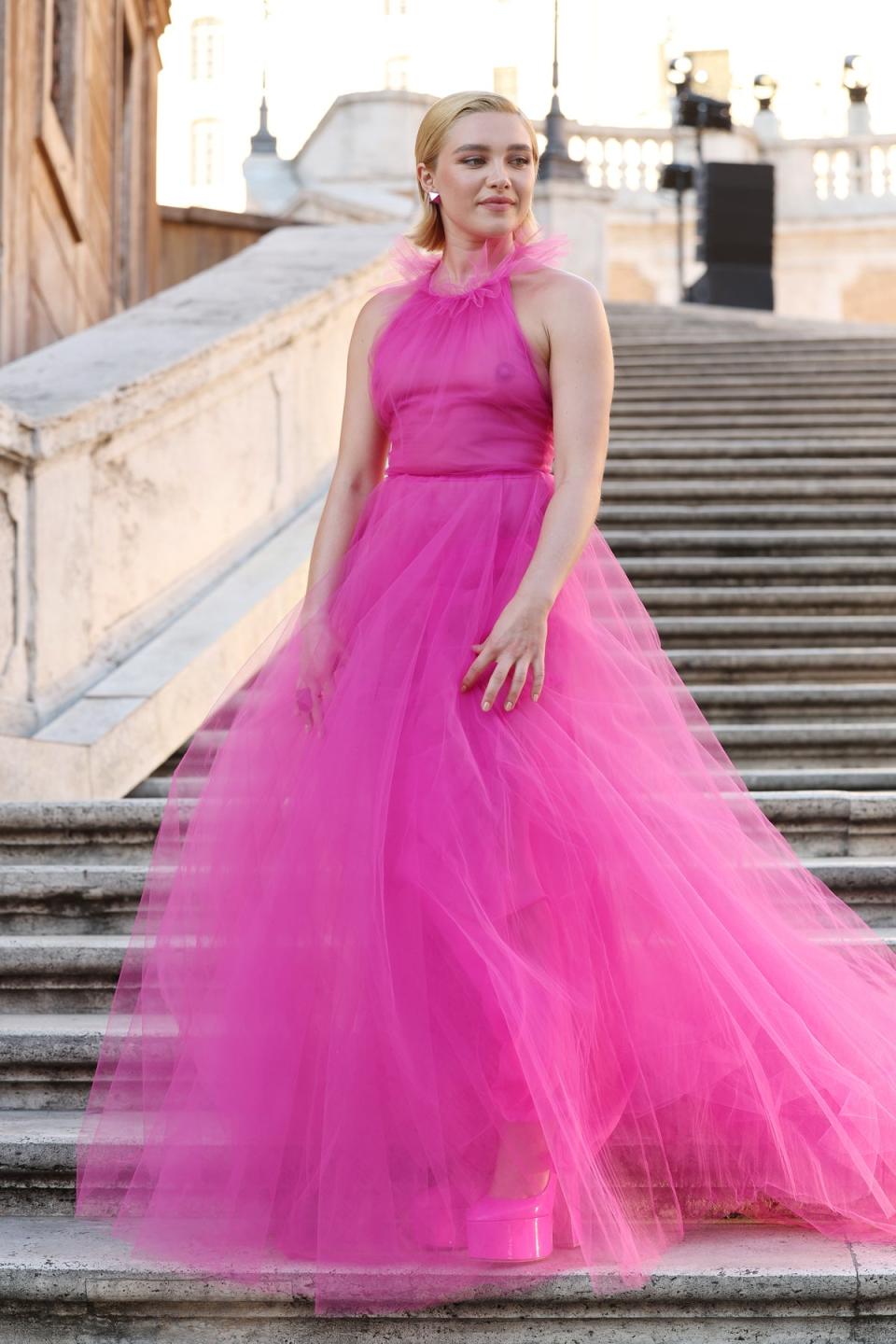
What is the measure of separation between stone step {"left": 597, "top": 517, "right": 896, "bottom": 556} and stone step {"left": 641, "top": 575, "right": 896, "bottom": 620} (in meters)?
0.58

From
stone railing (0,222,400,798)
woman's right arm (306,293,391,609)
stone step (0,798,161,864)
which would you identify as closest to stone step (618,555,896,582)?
stone railing (0,222,400,798)

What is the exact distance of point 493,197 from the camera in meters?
2.94

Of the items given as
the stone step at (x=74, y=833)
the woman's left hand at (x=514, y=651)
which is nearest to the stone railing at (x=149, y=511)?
the stone step at (x=74, y=833)

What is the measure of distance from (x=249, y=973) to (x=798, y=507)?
550 cm

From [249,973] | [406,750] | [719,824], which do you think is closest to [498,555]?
[406,750]

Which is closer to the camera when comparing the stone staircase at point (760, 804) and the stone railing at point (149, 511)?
the stone staircase at point (760, 804)

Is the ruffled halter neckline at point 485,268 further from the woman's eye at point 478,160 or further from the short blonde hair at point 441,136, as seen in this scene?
the woman's eye at point 478,160

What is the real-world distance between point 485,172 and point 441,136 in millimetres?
101

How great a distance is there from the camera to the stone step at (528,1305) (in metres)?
2.62

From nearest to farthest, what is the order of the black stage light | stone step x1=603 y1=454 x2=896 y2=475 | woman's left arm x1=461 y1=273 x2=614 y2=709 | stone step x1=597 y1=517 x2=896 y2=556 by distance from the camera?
woman's left arm x1=461 y1=273 x2=614 y2=709 → stone step x1=597 y1=517 x2=896 y2=556 → stone step x1=603 y1=454 x2=896 y2=475 → the black stage light

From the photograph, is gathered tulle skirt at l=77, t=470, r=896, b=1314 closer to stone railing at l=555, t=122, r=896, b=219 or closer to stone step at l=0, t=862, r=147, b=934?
stone step at l=0, t=862, r=147, b=934

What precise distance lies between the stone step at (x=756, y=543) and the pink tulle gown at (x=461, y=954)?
13.9 feet

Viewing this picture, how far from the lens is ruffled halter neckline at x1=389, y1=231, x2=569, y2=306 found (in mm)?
3010

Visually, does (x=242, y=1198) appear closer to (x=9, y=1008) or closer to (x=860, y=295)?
(x=9, y=1008)
